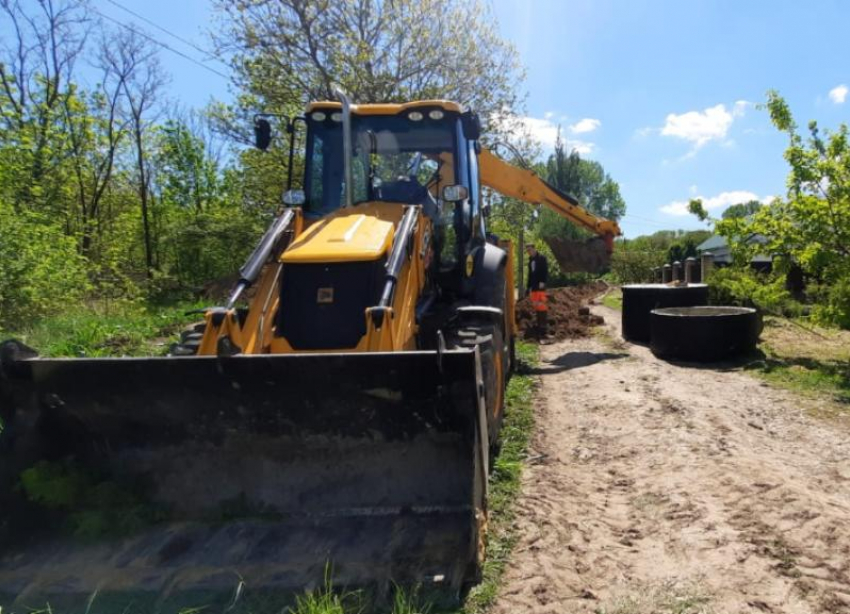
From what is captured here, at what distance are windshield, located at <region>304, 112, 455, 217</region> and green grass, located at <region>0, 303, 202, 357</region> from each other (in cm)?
466

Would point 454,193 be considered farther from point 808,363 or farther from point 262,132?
point 808,363

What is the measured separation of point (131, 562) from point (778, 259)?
376 inches

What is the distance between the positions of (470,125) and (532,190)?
13.3 ft

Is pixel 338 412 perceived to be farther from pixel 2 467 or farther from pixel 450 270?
pixel 450 270

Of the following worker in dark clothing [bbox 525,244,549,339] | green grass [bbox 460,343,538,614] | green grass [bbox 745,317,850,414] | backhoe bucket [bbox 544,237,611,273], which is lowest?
green grass [bbox 460,343,538,614]

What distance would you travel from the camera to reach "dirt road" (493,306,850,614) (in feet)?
9.61

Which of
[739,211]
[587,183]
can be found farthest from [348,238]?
[587,183]

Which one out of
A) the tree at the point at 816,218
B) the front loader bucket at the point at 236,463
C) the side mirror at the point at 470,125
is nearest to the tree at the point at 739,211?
the tree at the point at 816,218

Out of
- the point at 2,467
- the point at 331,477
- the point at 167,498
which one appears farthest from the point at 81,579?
the point at 331,477

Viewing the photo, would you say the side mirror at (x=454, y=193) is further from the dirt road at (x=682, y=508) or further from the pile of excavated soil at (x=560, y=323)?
the pile of excavated soil at (x=560, y=323)

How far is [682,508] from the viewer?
3.83 meters

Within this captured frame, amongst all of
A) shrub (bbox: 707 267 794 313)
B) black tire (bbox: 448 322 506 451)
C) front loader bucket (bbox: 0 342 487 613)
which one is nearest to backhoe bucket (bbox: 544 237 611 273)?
shrub (bbox: 707 267 794 313)

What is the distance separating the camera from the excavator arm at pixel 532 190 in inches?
347

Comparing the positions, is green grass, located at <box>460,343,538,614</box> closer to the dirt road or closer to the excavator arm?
the dirt road
